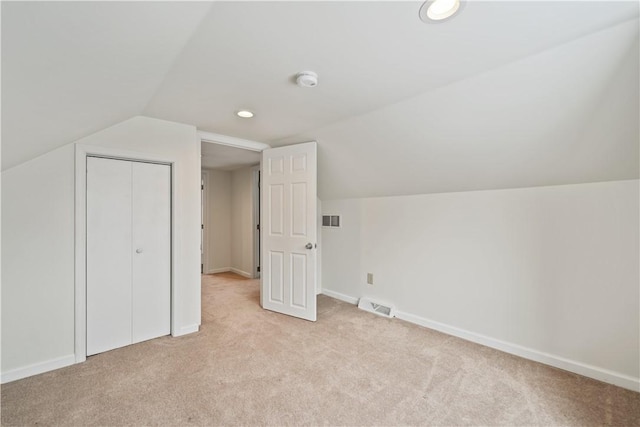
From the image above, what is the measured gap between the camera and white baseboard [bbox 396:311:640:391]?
6.59 ft

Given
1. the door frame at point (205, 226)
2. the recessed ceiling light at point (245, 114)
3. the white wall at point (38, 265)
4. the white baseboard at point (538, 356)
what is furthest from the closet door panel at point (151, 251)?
the door frame at point (205, 226)

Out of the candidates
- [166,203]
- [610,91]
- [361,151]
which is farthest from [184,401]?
[610,91]

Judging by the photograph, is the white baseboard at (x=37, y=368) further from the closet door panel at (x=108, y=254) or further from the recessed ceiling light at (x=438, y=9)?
the recessed ceiling light at (x=438, y=9)

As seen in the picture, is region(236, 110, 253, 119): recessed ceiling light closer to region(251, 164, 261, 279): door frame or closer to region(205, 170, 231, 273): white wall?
region(251, 164, 261, 279): door frame

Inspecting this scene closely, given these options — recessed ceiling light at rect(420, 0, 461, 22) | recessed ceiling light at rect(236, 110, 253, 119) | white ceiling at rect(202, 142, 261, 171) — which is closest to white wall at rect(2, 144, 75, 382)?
recessed ceiling light at rect(236, 110, 253, 119)

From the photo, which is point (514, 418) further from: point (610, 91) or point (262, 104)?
point (262, 104)

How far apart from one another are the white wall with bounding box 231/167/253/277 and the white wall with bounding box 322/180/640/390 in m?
2.83

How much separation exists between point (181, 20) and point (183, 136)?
191 cm

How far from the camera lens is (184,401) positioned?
1861 mm

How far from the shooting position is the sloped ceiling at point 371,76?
1.11 m

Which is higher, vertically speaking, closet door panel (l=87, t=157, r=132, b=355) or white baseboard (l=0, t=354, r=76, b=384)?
closet door panel (l=87, t=157, r=132, b=355)

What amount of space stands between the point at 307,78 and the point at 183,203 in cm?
186

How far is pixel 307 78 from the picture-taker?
72.9 inches

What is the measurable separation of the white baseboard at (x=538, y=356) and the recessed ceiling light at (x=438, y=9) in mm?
2599
